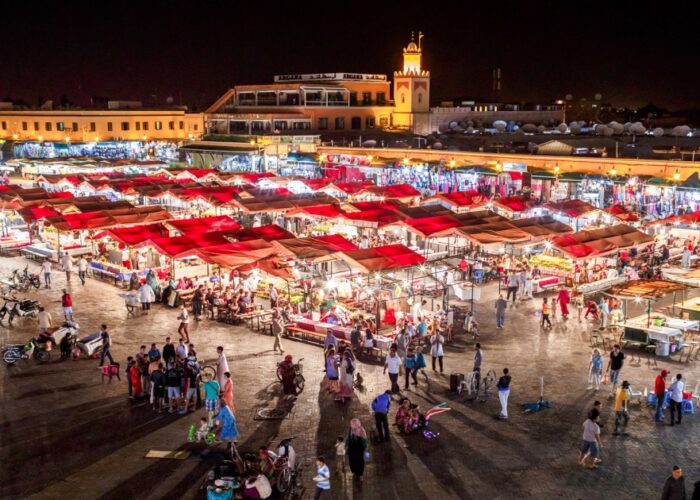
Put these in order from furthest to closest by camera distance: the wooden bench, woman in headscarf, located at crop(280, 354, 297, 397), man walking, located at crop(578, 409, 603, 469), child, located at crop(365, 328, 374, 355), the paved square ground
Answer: the wooden bench → child, located at crop(365, 328, 374, 355) → woman in headscarf, located at crop(280, 354, 297, 397) → man walking, located at crop(578, 409, 603, 469) → the paved square ground

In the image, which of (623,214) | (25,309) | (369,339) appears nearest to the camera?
(369,339)

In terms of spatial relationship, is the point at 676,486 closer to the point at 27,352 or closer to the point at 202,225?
the point at 27,352

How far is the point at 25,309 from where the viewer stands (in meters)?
18.7

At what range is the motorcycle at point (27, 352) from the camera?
15.2m

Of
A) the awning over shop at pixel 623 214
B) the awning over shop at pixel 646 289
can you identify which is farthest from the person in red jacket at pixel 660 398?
the awning over shop at pixel 623 214

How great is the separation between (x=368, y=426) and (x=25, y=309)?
1101 centimetres

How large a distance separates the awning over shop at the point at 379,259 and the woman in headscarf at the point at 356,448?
7920 millimetres

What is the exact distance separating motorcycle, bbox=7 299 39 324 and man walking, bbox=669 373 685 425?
596 inches

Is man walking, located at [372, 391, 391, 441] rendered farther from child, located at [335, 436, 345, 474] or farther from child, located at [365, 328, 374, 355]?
child, located at [365, 328, 374, 355]

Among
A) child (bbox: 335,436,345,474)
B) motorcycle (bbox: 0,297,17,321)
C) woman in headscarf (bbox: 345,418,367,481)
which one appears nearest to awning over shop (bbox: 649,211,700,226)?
child (bbox: 335,436,345,474)

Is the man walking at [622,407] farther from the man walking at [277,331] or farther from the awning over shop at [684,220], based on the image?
the awning over shop at [684,220]

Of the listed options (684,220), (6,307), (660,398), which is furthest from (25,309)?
(684,220)

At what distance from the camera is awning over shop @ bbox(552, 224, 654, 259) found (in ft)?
67.5

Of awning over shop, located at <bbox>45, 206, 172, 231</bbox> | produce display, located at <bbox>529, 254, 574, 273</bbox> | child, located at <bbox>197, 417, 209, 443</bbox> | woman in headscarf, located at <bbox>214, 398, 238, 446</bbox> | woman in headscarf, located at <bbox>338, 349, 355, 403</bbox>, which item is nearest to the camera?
woman in headscarf, located at <bbox>214, 398, 238, 446</bbox>
